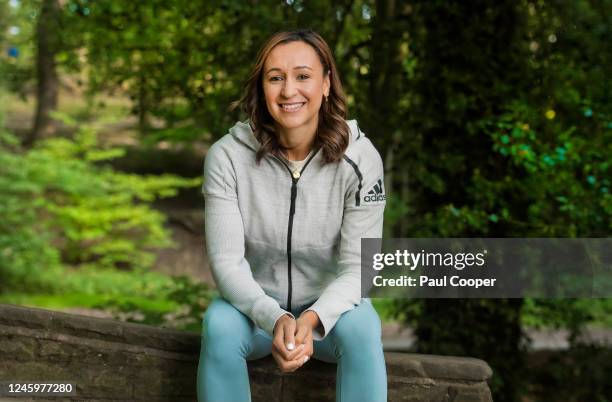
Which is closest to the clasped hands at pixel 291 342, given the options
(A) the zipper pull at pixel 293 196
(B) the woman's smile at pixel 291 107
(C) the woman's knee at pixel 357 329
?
(C) the woman's knee at pixel 357 329

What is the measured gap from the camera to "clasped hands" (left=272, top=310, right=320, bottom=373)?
7.54ft

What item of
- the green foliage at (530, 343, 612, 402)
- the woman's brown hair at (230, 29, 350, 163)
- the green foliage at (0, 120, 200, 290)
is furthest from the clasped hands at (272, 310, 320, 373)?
the green foliage at (0, 120, 200, 290)

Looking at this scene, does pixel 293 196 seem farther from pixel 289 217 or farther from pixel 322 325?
pixel 322 325

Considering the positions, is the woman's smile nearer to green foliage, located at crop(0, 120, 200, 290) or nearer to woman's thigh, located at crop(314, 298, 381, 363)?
woman's thigh, located at crop(314, 298, 381, 363)

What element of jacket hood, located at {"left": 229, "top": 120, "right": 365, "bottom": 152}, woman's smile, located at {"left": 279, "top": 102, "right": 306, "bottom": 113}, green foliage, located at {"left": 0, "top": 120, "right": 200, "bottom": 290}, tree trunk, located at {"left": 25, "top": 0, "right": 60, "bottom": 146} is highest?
tree trunk, located at {"left": 25, "top": 0, "right": 60, "bottom": 146}

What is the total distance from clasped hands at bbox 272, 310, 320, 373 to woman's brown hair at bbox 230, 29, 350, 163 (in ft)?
1.80

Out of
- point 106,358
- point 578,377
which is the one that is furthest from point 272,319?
point 578,377

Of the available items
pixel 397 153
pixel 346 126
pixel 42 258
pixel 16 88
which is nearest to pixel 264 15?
pixel 397 153

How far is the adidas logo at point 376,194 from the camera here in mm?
2583

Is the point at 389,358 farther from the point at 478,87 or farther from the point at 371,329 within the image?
the point at 478,87

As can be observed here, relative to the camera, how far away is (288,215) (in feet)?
8.43

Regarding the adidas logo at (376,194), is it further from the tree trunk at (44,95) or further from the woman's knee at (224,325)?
the tree trunk at (44,95)

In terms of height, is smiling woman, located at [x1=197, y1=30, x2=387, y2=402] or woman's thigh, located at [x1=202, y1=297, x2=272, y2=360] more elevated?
smiling woman, located at [x1=197, y1=30, x2=387, y2=402]

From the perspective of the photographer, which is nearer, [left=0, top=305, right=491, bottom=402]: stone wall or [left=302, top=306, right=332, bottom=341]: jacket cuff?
[left=302, top=306, right=332, bottom=341]: jacket cuff
